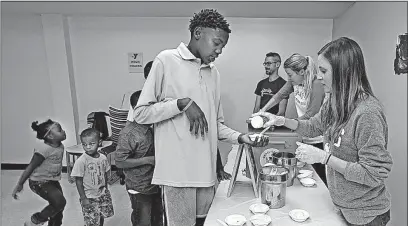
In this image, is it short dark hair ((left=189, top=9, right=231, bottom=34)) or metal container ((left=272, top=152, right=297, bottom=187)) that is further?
metal container ((left=272, top=152, right=297, bottom=187))

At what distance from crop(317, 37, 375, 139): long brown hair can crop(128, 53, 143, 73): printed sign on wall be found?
202 centimetres

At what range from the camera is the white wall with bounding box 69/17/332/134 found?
110 inches

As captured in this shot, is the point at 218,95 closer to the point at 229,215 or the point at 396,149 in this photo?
the point at 229,215

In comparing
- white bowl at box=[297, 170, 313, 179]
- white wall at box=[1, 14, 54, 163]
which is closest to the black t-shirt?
white bowl at box=[297, 170, 313, 179]

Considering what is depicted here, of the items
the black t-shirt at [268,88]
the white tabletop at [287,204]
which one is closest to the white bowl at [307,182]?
the white tabletop at [287,204]

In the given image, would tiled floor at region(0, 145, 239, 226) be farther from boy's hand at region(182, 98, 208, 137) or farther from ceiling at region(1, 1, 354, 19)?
ceiling at region(1, 1, 354, 19)

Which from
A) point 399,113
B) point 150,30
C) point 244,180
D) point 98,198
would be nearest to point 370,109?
point 244,180

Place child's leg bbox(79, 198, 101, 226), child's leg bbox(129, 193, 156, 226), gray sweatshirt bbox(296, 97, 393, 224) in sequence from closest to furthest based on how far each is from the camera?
gray sweatshirt bbox(296, 97, 393, 224) → child's leg bbox(129, 193, 156, 226) → child's leg bbox(79, 198, 101, 226)

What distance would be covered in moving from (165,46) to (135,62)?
0.28 m

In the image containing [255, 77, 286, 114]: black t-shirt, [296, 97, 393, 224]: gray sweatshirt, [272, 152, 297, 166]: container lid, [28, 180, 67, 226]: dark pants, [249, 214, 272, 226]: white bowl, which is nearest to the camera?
[296, 97, 393, 224]: gray sweatshirt

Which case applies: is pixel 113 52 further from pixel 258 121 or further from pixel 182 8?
pixel 258 121

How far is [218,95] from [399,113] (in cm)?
90

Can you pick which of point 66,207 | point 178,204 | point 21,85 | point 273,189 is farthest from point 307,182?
point 21,85

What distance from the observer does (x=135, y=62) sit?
112 inches
